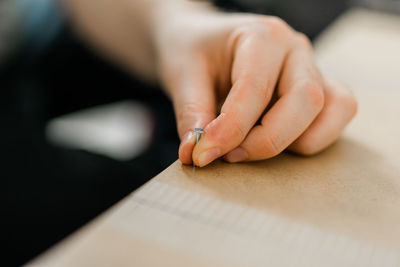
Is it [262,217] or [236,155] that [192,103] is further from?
[262,217]

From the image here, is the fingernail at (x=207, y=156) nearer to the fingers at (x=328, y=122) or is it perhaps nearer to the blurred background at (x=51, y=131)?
the fingers at (x=328, y=122)

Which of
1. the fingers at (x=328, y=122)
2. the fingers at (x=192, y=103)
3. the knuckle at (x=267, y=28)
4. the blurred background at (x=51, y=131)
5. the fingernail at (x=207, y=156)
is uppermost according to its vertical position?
the knuckle at (x=267, y=28)

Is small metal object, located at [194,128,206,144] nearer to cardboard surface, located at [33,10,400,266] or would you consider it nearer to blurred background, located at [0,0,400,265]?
cardboard surface, located at [33,10,400,266]

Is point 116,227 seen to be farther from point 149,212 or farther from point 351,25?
point 351,25

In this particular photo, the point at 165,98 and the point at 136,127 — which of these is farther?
the point at 136,127

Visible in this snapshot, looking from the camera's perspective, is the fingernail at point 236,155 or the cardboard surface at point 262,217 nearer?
the cardboard surface at point 262,217

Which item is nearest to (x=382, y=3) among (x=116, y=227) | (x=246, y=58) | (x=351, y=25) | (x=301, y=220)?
(x=351, y=25)

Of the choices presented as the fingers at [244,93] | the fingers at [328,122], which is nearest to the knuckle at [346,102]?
the fingers at [328,122]
